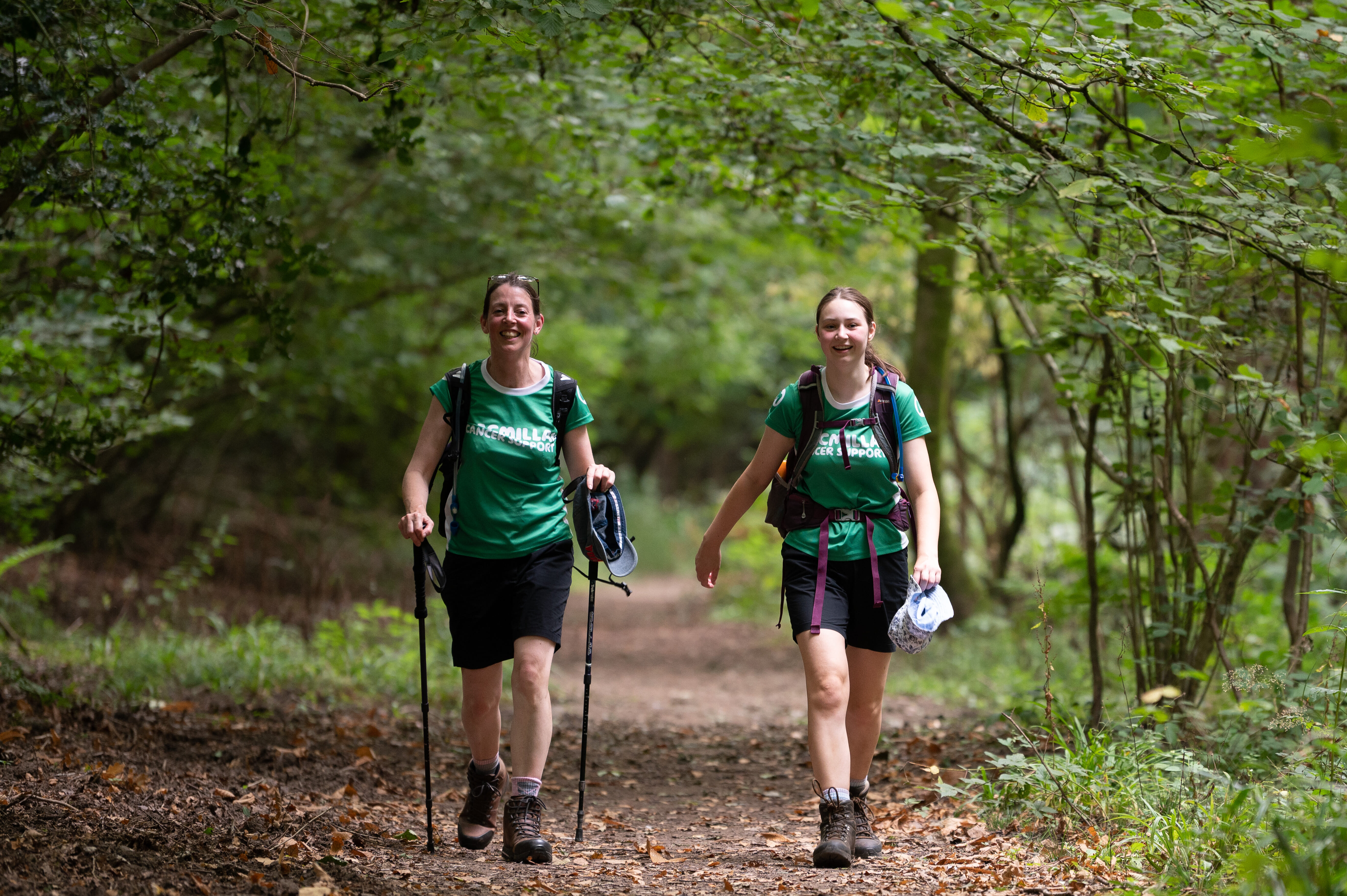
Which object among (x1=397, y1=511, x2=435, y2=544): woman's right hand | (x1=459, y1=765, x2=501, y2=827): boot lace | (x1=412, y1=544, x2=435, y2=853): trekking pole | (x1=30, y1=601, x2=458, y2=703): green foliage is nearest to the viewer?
(x1=397, y1=511, x2=435, y2=544): woman's right hand

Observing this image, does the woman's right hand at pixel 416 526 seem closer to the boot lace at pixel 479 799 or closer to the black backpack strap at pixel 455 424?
the black backpack strap at pixel 455 424

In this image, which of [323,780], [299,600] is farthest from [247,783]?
[299,600]

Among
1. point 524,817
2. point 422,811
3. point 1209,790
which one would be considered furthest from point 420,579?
point 1209,790

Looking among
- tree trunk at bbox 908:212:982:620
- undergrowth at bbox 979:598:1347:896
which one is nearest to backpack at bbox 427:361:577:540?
undergrowth at bbox 979:598:1347:896

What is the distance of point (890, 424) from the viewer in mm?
4125

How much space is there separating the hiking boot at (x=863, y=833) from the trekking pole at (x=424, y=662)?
1515mm

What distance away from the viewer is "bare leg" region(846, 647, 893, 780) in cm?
418

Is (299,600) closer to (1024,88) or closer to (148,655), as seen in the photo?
(148,655)

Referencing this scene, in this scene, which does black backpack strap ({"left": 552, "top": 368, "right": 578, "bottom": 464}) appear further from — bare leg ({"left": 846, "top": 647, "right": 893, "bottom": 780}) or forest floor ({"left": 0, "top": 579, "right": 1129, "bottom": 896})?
forest floor ({"left": 0, "top": 579, "right": 1129, "bottom": 896})

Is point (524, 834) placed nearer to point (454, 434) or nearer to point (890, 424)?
point (454, 434)

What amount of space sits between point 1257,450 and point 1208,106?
185 centimetres

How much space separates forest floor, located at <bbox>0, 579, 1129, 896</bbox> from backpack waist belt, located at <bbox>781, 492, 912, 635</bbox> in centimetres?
84

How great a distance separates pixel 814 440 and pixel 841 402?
189 mm

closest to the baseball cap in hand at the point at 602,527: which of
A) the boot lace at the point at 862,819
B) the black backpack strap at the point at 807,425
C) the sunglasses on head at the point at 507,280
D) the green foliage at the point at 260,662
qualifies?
the black backpack strap at the point at 807,425
